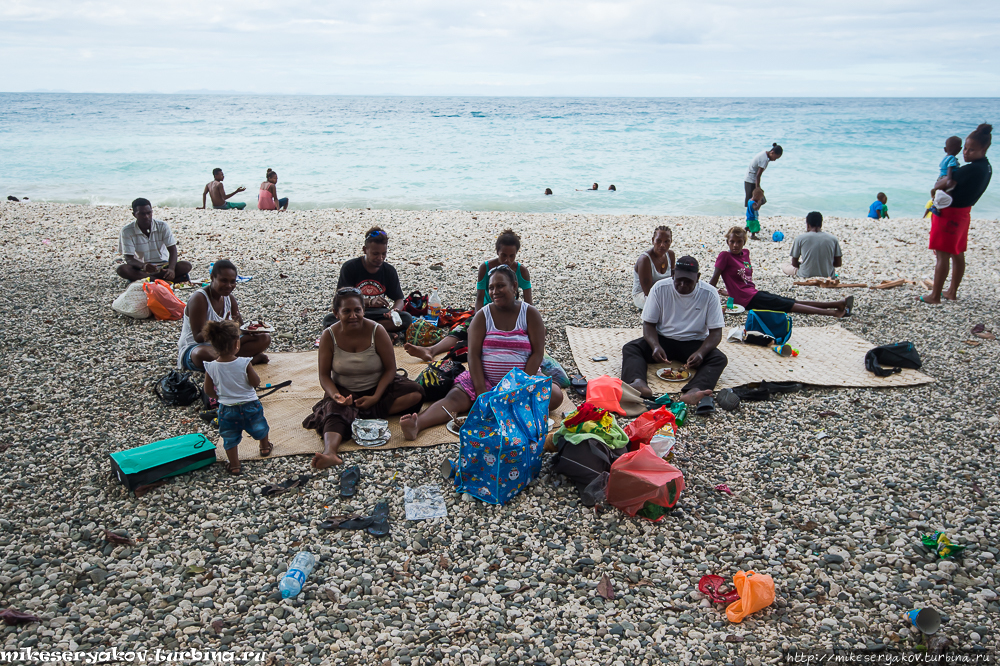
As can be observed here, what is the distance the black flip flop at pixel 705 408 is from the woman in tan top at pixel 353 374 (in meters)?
2.48

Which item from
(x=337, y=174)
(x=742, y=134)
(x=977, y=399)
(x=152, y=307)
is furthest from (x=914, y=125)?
(x=152, y=307)

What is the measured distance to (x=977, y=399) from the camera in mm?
5449

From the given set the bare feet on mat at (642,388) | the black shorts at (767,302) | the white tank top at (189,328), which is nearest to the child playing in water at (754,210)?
the black shorts at (767,302)

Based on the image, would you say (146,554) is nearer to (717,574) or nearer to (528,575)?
(528,575)

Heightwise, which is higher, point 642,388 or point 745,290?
point 745,290

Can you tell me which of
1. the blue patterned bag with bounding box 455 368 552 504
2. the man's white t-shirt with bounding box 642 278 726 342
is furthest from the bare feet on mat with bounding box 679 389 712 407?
the blue patterned bag with bounding box 455 368 552 504

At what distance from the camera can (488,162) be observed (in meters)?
29.5

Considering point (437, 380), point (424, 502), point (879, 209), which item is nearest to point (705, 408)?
point (437, 380)

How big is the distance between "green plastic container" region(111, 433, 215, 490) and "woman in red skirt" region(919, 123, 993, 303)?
866cm

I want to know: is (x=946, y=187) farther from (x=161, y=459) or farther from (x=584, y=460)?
(x=161, y=459)

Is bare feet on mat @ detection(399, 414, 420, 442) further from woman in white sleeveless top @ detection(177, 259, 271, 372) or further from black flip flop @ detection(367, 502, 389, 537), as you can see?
woman in white sleeveless top @ detection(177, 259, 271, 372)

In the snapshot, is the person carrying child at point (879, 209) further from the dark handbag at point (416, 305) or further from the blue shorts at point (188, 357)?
the blue shorts at point (188, 357)

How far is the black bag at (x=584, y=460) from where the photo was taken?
4109 millimetres

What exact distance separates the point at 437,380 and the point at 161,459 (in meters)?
2.17
